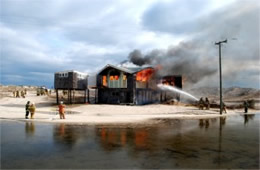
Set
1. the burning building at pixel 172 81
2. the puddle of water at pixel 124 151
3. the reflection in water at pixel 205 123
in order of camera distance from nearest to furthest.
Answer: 1. the puddle of water at pixel 124 151
2. the reflection in water at pixel 205 123
3. the burning building at pixel 172 81

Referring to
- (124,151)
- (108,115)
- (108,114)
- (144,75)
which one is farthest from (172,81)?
(124,151)

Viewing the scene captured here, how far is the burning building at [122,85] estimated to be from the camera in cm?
3841

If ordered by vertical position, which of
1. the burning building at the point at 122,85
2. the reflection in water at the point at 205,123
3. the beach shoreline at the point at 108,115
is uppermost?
the burning building at the point at 122,85

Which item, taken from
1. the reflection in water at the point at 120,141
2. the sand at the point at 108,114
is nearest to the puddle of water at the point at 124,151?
the reflection in water at the point at 120,141

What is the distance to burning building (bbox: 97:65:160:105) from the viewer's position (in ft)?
126

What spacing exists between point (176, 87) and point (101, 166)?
43.1 metres

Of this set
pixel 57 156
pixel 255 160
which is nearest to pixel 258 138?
pixel 255 160

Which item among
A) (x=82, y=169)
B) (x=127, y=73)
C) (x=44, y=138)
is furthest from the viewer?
(x=127, y=73)

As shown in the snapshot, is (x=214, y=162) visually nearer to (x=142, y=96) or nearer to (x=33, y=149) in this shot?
(x=33, y=149)

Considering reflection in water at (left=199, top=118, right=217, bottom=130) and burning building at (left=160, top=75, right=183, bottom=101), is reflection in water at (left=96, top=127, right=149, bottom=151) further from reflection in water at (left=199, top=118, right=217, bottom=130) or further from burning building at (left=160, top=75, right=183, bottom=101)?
burning building at (left=160, top=75, right=183, bottom=101)

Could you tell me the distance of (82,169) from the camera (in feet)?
24.3

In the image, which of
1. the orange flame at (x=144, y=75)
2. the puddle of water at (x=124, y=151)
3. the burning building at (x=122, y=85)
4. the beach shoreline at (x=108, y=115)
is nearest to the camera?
the puddle of water at (x=124, y=151)

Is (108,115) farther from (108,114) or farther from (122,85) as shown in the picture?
(122,85)

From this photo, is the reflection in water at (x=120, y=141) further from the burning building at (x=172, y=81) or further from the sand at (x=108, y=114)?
the burning building at (x=172, y=81)
